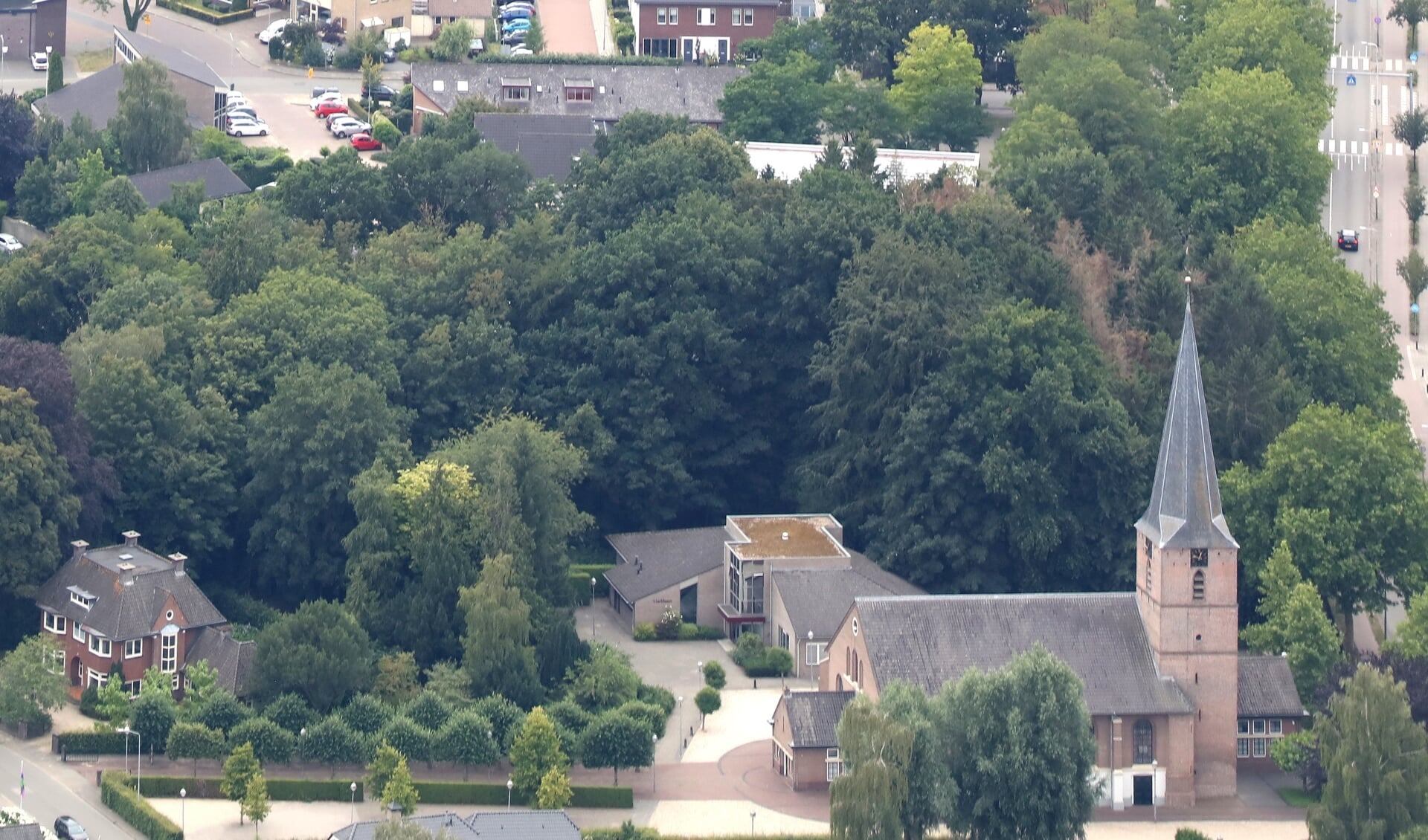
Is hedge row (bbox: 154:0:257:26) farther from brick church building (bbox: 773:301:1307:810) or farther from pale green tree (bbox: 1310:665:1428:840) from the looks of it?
pale green tree (bbox: 1310:665:1428:840)

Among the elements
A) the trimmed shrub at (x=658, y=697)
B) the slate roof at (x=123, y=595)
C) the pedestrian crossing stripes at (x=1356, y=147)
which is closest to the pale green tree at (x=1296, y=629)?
the trimmed shrub at (x=658, y=697)

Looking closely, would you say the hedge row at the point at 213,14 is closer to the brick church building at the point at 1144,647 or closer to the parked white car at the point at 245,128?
the parked white car at the point at 245,128

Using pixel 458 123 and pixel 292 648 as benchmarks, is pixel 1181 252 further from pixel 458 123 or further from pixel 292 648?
pixel 292 648

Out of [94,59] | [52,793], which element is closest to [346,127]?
[94,59]

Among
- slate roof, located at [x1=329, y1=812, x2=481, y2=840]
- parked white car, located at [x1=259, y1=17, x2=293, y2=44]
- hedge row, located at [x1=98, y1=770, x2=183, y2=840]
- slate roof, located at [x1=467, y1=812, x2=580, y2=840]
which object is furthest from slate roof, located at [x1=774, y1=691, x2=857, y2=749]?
parked white car, located at [x1=259, y1=17, x2=293, y2=44]

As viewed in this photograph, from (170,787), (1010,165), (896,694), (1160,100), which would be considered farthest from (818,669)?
(1160,100)
